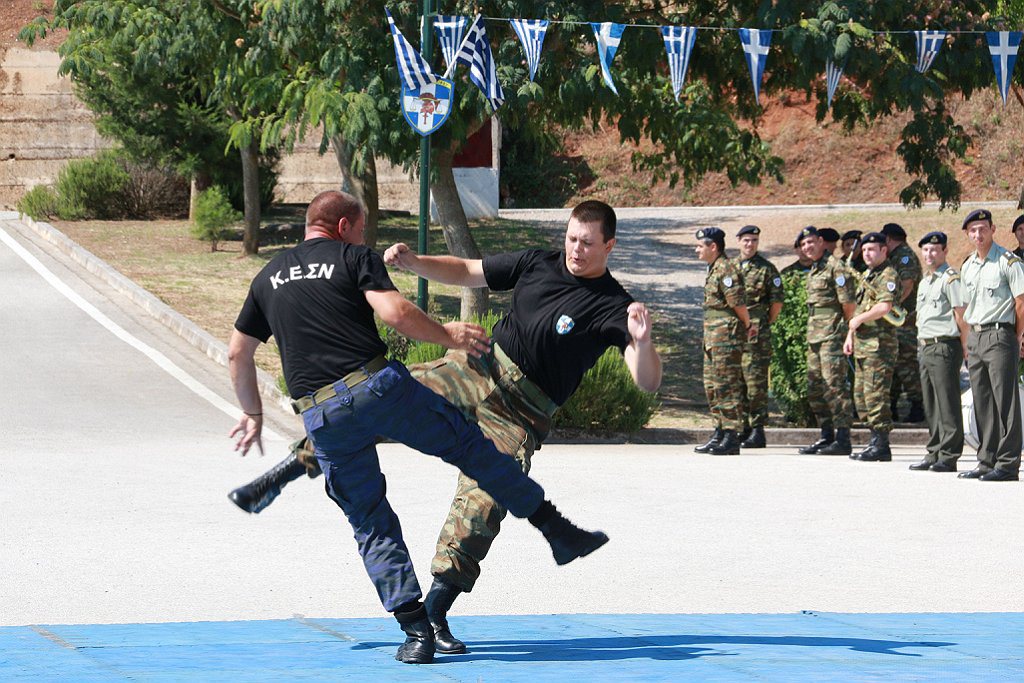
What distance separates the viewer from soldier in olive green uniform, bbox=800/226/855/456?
43.0 ft

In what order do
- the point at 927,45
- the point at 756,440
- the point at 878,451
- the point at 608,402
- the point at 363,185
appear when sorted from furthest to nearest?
the point at 363,185 → the point at 927,45 → the point at 756,440 → the point at 608,402 → the point at 878,451

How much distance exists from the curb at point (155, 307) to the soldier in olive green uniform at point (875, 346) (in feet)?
17.5

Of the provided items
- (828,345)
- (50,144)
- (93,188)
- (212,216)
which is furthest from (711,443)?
(50,144)

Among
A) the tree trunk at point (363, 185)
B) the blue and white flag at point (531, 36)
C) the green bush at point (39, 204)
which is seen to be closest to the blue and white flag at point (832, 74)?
the blue and white flag at point (531, 36)

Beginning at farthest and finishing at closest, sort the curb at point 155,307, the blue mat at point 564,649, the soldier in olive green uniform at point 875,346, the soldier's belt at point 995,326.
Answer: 1. the curb at point 155,307
2. the soldier in olive green uniform at point 875,346
3. the soldier's belt at point 995,326
4. the blue mat at point 564,649

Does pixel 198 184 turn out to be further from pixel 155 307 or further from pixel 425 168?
pixel 425 168

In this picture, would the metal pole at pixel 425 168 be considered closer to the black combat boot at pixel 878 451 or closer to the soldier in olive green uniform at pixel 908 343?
the black combat boot at pixel 878 451

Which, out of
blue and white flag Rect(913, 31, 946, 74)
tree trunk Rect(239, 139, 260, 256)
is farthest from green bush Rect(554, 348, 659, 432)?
tree trunk Rect(239, 139, 260, 256)

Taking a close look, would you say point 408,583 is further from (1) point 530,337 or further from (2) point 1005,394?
(2) point 1005,394

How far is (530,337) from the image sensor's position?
18.8 feet

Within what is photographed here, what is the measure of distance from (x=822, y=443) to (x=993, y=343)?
2.46 m

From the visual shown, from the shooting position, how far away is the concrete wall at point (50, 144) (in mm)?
36094

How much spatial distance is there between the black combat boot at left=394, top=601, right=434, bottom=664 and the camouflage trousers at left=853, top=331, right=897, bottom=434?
812cm

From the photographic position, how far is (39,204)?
2994cm
